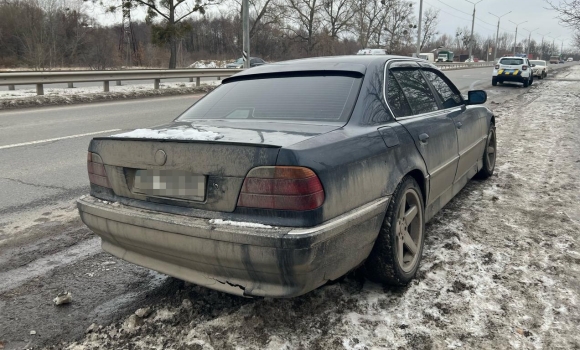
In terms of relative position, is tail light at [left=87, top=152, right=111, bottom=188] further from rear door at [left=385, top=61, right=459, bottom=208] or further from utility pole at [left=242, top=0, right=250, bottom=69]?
utility pole at [left=242, top=0, right=250, bottom=69]

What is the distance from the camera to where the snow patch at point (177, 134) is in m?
2.38

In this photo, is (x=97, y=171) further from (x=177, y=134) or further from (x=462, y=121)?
(x=462, y=121)

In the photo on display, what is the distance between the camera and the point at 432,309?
2.62 meters

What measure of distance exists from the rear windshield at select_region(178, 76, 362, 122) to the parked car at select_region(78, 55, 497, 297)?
0.03ft

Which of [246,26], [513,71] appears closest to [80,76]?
[246,26]

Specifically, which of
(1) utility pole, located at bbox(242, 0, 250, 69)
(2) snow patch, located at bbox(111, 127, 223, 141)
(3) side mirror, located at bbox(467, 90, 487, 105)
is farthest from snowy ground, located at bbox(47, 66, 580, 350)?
(1) utility pole, located at bbox(242, 0, 250, 69)

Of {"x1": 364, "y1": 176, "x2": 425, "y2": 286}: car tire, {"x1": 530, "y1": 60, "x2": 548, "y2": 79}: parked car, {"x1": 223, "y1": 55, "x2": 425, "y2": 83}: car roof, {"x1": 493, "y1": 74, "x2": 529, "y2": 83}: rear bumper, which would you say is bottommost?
{"x1": 364, "y1": 176, "x2": 425, "y2": 286}: car tire

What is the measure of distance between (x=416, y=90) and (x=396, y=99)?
54 centimetres

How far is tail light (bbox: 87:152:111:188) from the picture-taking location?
2729 mm

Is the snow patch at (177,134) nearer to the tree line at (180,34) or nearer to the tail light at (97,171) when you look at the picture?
the tail light at (97,171)

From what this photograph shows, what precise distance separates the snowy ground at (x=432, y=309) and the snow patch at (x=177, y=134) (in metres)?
1.03

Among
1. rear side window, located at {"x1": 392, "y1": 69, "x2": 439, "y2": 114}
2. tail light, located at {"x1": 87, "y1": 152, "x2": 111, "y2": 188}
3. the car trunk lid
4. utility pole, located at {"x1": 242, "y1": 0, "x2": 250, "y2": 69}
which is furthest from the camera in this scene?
utility pole, located at {"x1": 242, "y1": 0, "x2": 250, "y2": 69}

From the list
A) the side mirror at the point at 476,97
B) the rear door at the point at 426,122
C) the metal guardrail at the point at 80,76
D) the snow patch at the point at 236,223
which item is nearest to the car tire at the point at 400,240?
the rear door at the point at 426,122

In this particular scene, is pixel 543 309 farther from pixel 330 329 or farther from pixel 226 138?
pixel 226 138
